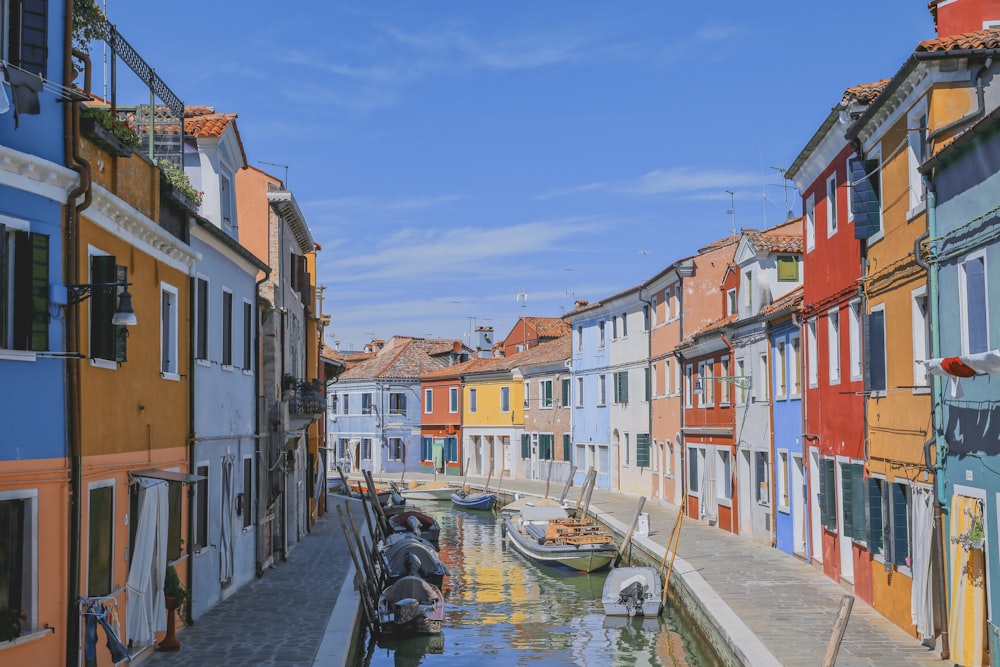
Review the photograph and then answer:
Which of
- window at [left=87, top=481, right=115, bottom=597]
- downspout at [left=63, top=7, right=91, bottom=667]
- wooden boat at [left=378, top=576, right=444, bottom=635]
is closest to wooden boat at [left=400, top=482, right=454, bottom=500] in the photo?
wooden boat at [left=378, top=576, right=444, bottom=635]

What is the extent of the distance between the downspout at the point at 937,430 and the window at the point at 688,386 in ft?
66.3

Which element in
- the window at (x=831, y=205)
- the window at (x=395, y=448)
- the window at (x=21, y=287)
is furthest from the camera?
the window at (x=395, y=448)

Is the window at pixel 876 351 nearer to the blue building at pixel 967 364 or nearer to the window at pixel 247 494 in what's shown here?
the blue building at pixel 967 364

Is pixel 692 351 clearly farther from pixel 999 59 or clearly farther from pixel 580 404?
pixel 999 59

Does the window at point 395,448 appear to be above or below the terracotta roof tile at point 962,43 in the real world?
below

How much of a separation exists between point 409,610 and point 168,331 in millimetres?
7281

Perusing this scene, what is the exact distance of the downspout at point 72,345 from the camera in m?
10.2

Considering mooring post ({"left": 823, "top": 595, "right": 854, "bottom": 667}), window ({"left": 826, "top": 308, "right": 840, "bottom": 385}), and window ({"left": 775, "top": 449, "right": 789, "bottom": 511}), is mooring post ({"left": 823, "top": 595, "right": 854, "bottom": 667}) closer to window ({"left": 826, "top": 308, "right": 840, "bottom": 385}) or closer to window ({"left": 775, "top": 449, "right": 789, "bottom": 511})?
window ({"left": 826, "top": 308, "right": 840, "bottom": 385})

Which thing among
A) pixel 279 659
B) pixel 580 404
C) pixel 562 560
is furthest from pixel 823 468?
pixel 580 404

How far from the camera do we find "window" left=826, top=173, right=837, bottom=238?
18703 millimetres

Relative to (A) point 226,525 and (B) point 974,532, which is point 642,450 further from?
(B) point 974,532

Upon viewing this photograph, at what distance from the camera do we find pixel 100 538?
37.6ft

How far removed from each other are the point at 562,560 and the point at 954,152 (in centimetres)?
1696

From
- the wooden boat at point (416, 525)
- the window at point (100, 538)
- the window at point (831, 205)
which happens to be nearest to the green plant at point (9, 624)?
the window at point (100, 538)
